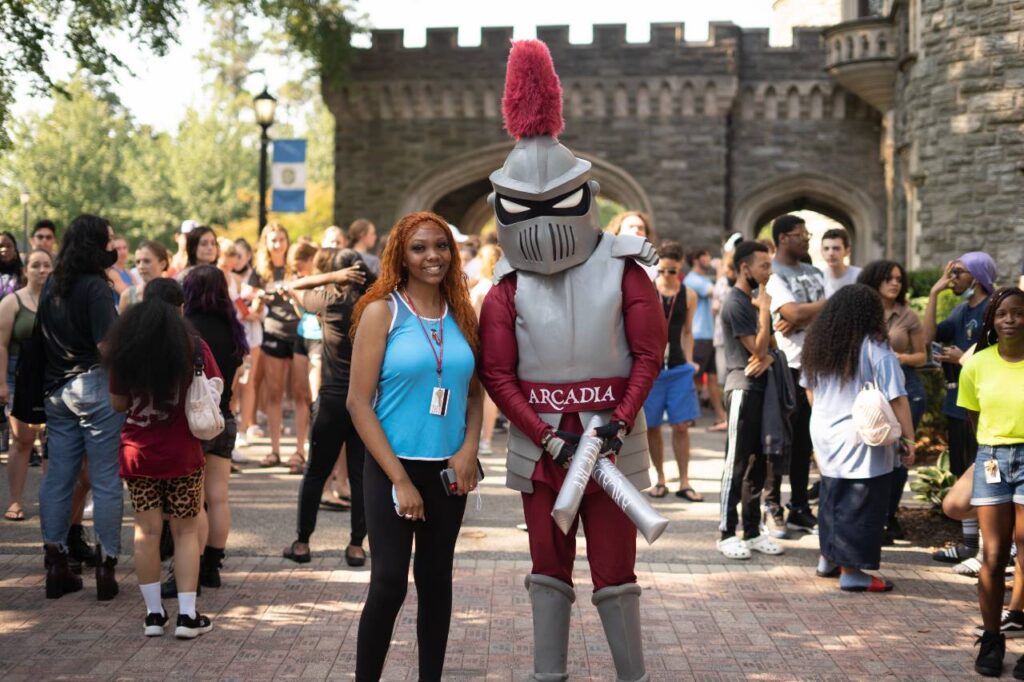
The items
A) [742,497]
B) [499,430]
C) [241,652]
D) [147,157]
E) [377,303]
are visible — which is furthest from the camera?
[147,157]

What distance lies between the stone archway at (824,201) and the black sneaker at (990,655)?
67.5 feet

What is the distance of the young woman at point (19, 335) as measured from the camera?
7.29 metres

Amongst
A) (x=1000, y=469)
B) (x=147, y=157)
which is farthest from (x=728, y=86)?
(x=147, y=157)

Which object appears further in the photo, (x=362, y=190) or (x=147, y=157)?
(x=147, y=157)

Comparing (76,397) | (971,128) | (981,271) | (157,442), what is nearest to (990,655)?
(981,271)

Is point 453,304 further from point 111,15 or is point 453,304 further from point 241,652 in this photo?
point 111,15

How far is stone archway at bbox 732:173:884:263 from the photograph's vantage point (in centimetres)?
2570

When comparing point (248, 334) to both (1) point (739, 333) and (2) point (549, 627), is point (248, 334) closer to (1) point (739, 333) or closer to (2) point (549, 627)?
(1) point (739, 333)

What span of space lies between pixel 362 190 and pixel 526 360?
2257 cm

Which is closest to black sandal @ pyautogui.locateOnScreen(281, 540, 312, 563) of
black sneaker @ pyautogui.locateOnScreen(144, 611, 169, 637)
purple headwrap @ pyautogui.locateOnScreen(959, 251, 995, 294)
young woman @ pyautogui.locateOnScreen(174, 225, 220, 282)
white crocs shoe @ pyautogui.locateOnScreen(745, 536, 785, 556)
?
black sneaker @ pyautogui.locateOnScreen(144, 611, 169, 637)

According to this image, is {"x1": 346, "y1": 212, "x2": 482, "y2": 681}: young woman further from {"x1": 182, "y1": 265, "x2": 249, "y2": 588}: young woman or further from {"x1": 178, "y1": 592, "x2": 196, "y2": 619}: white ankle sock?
{"x1": 182, "y1": 265, "x2": 249, "y2": 588}: young woman

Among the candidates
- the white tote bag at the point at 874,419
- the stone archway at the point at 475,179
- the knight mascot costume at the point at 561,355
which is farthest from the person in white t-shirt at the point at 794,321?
the stone archway at the point at 475,179

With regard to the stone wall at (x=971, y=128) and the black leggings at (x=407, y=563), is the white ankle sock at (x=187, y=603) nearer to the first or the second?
the black leggings at (x=407, y=563)

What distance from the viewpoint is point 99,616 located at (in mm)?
A: 5977
